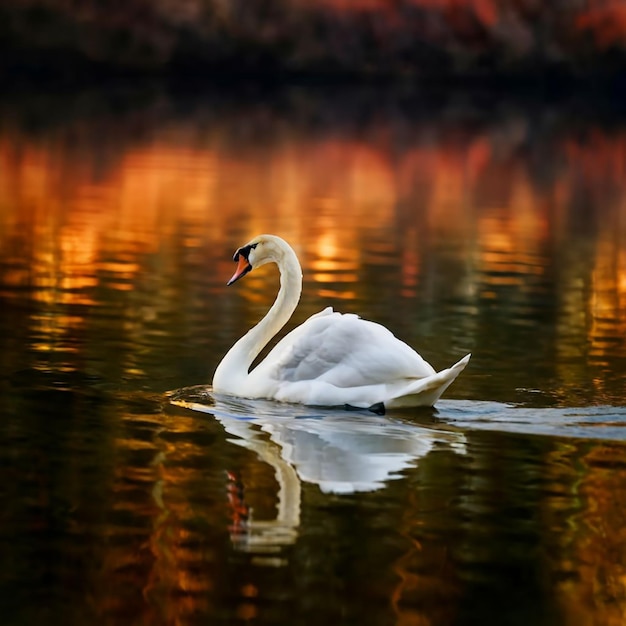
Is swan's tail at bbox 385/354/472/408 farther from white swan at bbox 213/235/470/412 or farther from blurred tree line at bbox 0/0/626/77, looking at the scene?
blurred tree line at bbox 0/0/626/77

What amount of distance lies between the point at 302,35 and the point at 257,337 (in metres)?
80.2

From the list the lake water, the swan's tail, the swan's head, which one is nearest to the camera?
the lake water

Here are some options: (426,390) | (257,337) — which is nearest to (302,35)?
(257,337)

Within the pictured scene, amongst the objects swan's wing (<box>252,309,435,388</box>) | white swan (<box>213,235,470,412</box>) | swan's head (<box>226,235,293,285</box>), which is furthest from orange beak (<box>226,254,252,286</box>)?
swan's wing (<box>252,309,435,388</box>)

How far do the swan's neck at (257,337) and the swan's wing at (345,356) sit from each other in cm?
43

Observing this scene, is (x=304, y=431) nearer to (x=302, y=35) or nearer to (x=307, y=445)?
(x=307, y=445)

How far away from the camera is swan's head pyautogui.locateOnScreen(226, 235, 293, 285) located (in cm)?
1259

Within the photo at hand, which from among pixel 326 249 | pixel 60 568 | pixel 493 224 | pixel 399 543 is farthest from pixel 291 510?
pixel 493 224

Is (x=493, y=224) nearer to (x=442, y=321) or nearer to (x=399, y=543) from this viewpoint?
(x=442, y=321)

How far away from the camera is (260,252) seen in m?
12.7

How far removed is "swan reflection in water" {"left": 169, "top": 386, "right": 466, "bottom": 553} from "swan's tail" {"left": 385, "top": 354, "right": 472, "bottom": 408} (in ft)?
0.50

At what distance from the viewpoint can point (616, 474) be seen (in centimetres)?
1016

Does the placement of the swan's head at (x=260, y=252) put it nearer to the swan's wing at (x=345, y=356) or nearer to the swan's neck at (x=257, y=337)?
the swan's neck at (x=257, y=337)

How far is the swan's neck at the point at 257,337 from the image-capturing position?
12.1 metres
